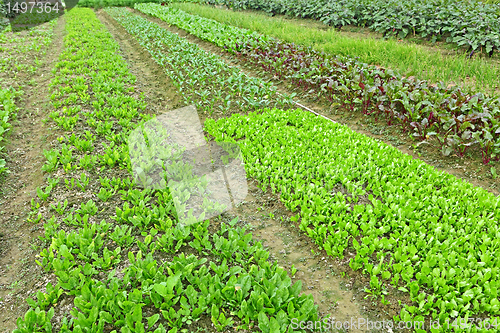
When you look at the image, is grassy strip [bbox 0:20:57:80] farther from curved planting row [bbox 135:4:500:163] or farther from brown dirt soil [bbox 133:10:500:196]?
brown dirt soil [bbox 133:10:500:196]

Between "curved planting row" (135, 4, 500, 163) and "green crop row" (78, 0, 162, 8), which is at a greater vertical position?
"green crop row" (78, 0, 162, 8)

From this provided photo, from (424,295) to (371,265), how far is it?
0.47m

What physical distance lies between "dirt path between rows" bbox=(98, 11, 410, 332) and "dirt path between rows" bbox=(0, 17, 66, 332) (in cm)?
209

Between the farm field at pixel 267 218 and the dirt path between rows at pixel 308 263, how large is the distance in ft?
0.06

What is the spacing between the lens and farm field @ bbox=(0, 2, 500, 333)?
2664 millimetres

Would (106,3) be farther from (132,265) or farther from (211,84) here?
(132,265)

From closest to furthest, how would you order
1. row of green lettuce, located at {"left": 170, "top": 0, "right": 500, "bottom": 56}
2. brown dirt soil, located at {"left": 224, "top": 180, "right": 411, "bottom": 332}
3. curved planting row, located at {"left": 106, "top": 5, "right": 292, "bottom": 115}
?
brown dirt soil, located at {"left": 224, "top": 180, "right": 411, "bottom": 332} → curved planting row, located at {"left": 106, "top": 5, "right": 292, "bottom": 115} → row of green lettuce, located at {"left": 170, "top": 0, "right": 500, "bottom": 56}

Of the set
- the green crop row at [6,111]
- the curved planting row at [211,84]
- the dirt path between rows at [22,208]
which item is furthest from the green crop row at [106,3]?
the dirt path between rows at [22,208]

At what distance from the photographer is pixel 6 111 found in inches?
238

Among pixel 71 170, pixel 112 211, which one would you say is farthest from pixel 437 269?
pixel 71 170

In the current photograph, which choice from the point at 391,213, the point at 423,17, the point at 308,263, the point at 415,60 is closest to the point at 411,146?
the point at 391,213

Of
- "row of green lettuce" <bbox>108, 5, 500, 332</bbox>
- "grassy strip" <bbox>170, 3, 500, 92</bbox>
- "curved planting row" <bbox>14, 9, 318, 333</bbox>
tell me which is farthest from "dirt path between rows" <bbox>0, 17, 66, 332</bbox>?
"grassy strip" <bbox>170, 3, 500, 92</bbox>

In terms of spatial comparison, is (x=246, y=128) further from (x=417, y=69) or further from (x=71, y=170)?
(x=417, y=69)

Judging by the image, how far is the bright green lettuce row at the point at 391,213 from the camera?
2.73m
